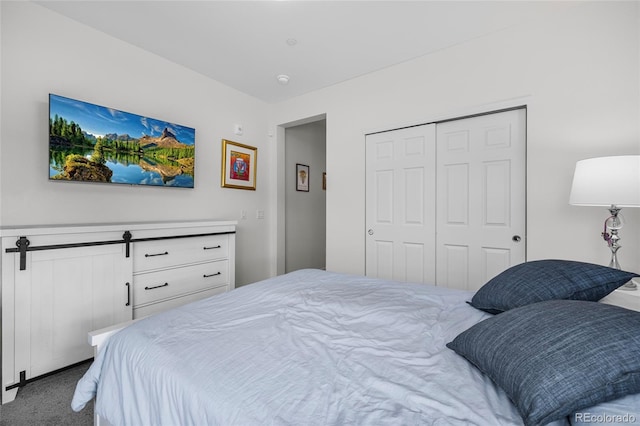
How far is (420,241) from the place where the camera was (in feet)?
9.17

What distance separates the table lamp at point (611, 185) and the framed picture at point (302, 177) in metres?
3.20

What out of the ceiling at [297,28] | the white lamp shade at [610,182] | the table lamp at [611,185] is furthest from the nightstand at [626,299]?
the ceiling at [297,28]

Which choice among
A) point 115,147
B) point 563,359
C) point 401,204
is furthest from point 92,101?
point 563,359

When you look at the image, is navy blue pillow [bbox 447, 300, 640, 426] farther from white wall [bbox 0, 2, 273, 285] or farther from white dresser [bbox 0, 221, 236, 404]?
white wall [bbox 0, 2, 273, 285]

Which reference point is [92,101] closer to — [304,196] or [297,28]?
[297,28]

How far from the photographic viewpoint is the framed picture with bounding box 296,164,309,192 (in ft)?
14.0

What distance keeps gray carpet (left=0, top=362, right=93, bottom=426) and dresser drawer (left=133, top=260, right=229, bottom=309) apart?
591mm

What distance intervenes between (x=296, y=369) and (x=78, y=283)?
1.89 metres

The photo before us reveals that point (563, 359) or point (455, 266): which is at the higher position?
point (563, 359)

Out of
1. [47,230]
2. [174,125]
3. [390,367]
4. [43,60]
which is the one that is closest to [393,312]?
[390,367]

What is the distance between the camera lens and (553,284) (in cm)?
112

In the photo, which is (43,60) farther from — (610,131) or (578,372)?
(610,131)

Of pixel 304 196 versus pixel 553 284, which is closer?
pixel 553 284

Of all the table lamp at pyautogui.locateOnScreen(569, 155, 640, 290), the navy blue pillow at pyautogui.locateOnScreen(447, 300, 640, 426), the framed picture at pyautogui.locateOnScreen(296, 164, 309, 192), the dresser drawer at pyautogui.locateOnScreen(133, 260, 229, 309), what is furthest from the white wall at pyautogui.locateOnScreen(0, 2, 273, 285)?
the table lamp at pyautogui.locateOnScreen(569, 155, 640, 290)
